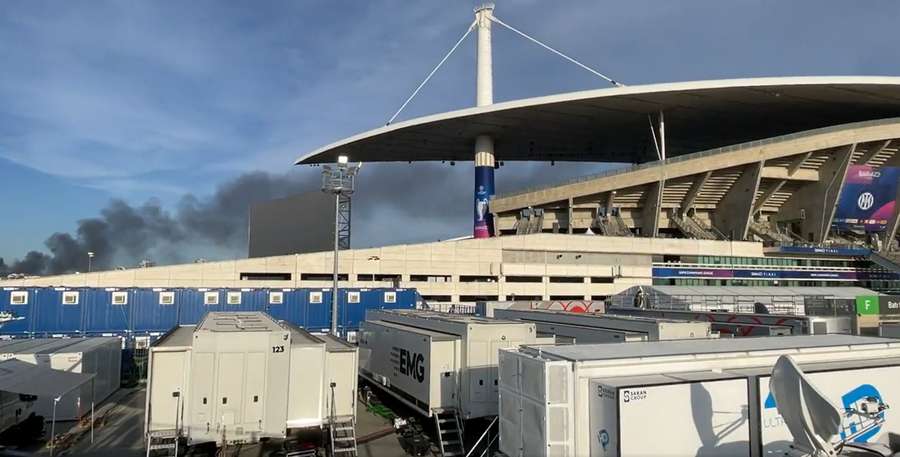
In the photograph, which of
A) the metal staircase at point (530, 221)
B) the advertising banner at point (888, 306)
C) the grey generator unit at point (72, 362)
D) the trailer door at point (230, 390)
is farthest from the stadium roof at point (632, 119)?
the trailer door at point (230, 390)

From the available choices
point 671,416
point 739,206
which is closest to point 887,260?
point 739,206

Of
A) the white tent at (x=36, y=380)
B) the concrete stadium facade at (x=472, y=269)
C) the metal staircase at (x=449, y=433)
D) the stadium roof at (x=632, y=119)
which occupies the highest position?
the stadium roof at (x=632, y=119)

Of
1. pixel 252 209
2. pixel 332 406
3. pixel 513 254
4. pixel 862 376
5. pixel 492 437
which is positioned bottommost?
pixel 492 437

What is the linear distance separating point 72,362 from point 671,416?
15422mm

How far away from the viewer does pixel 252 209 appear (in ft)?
239

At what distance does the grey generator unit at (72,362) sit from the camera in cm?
1555

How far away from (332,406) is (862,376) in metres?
9.62

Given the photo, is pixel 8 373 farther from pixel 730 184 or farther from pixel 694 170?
pixel 730 184

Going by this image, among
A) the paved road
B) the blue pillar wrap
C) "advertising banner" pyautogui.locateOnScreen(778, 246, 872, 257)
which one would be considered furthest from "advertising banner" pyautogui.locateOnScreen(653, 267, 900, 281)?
the paved road

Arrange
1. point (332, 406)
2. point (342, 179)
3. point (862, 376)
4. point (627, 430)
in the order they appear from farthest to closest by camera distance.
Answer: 1. point (342, 179)
2. point (332, 406)
3. point (862, 376)
4. point (627, 430)

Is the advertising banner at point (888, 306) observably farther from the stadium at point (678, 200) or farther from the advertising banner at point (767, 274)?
the advertising banner at point (767, 274)

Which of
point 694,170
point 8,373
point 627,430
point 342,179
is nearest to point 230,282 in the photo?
point 342,179

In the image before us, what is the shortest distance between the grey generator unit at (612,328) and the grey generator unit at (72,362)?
12454 millimetres

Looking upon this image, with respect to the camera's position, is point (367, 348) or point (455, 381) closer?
point (455, 381)
